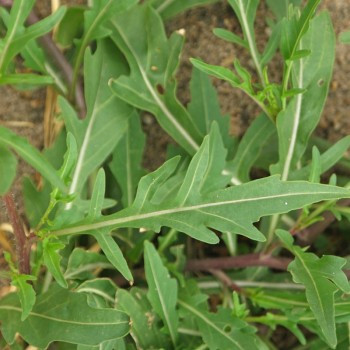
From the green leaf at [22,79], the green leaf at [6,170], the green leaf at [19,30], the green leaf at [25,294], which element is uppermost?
the green leaf at [19,30]

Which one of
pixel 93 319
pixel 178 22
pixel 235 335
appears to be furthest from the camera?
pixel 178 22

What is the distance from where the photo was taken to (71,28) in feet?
4.08

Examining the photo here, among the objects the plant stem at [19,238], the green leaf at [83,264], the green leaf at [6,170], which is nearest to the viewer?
the green leaf at [6,170]

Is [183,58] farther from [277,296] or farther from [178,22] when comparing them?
[277,296]

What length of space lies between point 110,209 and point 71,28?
36 centimetres

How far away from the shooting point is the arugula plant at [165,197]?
0.95 m

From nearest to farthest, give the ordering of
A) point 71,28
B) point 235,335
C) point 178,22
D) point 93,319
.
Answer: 1. point 93,319
2. point 235,335
3. point 71,28
4. point 178,22

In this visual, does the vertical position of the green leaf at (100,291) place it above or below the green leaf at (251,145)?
below

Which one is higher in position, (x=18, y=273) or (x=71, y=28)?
(x=71, y=28)

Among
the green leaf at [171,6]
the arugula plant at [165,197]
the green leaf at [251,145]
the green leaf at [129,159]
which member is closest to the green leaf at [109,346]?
the arugula plant at [165,197]

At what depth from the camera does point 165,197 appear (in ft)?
3.81

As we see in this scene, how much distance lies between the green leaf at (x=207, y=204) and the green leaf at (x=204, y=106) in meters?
0.30

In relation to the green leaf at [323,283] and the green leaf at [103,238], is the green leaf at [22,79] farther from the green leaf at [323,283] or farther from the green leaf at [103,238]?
the green leaf at [323,283]

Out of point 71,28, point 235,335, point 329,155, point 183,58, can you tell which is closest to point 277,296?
point 235,335
